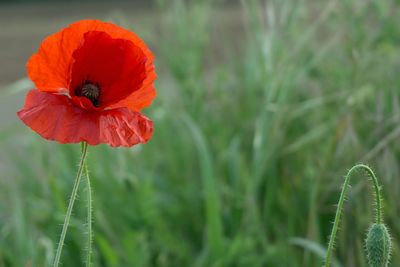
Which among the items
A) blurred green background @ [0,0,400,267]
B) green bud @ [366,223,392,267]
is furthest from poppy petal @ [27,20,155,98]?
blurred green background @ [0,0,400,267]

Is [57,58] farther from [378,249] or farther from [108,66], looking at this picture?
[378,249]

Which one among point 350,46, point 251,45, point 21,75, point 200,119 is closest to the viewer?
point 350,46

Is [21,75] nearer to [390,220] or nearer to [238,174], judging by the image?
[238,174]

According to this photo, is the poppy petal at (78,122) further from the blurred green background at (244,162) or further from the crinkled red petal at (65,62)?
the blurred green background at (244,162)

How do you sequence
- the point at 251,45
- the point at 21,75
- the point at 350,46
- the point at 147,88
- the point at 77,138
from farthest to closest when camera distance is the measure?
1. the point at 21,75
2. the point at 251,45
3. the point at 350,46
4. the point at 147,88
5. the point at 77,138

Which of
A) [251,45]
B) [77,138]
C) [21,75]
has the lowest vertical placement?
[21,75]

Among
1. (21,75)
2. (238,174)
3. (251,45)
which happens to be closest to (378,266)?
(238,174)

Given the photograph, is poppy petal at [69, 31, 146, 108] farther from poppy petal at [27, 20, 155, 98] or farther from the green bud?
Answer: the green bud
